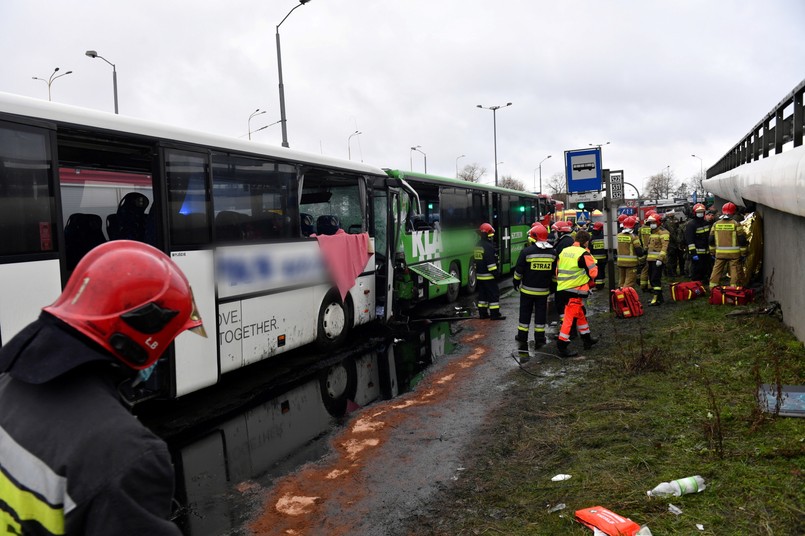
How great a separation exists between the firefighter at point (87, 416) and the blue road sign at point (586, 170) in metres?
12.4

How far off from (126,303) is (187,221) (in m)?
5.14

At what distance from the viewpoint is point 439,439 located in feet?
18.2

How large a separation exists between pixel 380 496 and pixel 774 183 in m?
5.67

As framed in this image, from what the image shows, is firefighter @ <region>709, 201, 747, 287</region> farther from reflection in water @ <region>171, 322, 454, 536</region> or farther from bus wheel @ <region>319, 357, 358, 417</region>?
bus wheel @ <region>319, 357, 358, 417</region>

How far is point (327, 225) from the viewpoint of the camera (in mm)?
9875

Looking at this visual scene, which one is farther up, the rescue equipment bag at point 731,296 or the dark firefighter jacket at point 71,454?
the dark firefighter jacket at point 71,454

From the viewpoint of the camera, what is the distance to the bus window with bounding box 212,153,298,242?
6.95 metres

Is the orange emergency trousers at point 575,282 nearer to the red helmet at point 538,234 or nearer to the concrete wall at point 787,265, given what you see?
the red helmet at point 538,234

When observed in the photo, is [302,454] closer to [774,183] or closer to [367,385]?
[367,385]

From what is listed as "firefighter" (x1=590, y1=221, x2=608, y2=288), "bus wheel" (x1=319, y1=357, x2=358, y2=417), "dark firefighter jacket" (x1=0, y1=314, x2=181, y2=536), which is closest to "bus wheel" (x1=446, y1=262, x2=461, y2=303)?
"firefighter" (x1=590, y1=221, x2=608, y2=288)

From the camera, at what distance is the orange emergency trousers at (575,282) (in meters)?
8.45

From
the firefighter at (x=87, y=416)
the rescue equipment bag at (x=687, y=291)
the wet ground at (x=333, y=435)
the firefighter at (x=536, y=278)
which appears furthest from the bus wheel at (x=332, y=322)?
the firefighter at (x=87, y=416)

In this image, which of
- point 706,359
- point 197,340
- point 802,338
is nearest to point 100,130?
point 197,340

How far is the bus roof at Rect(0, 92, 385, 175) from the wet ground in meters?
3.01
